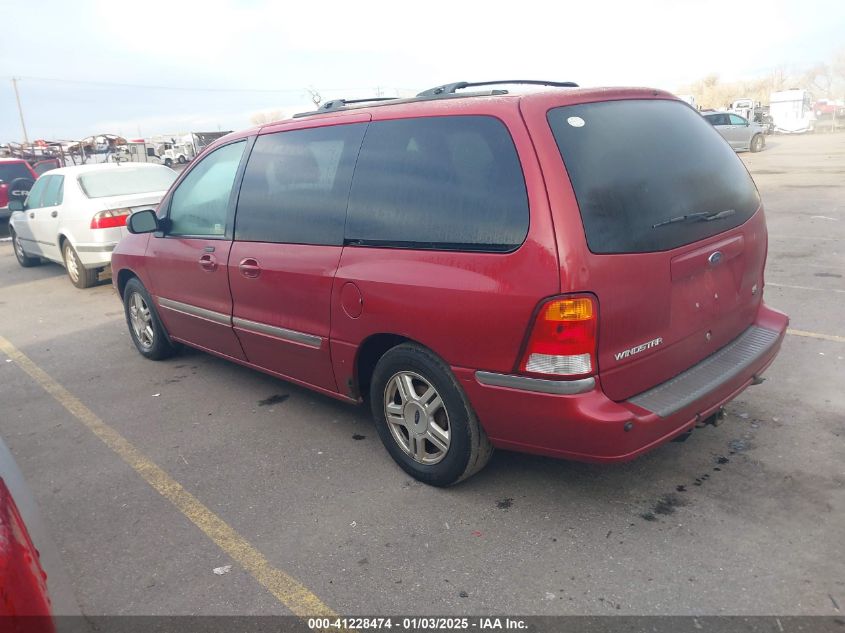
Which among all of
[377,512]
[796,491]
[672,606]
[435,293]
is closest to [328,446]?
[377,512]

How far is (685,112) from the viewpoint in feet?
11.5

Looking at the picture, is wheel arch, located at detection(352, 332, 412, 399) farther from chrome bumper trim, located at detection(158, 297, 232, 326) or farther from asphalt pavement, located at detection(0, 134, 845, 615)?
chrome bumper trim, located at detection(158, 297, 232, 326)

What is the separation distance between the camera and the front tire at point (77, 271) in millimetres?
9227

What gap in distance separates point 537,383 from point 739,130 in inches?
1131

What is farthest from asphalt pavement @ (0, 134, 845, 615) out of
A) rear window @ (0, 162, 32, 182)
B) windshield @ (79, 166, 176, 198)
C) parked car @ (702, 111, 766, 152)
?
parked car @ (702, 111, 766, 152)

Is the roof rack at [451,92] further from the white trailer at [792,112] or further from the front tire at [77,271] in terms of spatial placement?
the white trailer at [792,112]

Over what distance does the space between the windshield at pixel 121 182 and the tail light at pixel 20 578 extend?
8.18 metres

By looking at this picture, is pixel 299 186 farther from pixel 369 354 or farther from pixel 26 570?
pixel 26 570

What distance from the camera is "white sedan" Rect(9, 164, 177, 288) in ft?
28.7

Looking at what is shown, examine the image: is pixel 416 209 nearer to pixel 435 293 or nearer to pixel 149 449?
pixel 435 293

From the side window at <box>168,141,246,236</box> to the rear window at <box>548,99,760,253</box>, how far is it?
7.90ft

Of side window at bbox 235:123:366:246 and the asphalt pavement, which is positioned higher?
side window at bbox 235:123:366:246

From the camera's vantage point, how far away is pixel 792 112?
4328cm

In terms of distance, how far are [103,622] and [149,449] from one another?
63.4 inches
